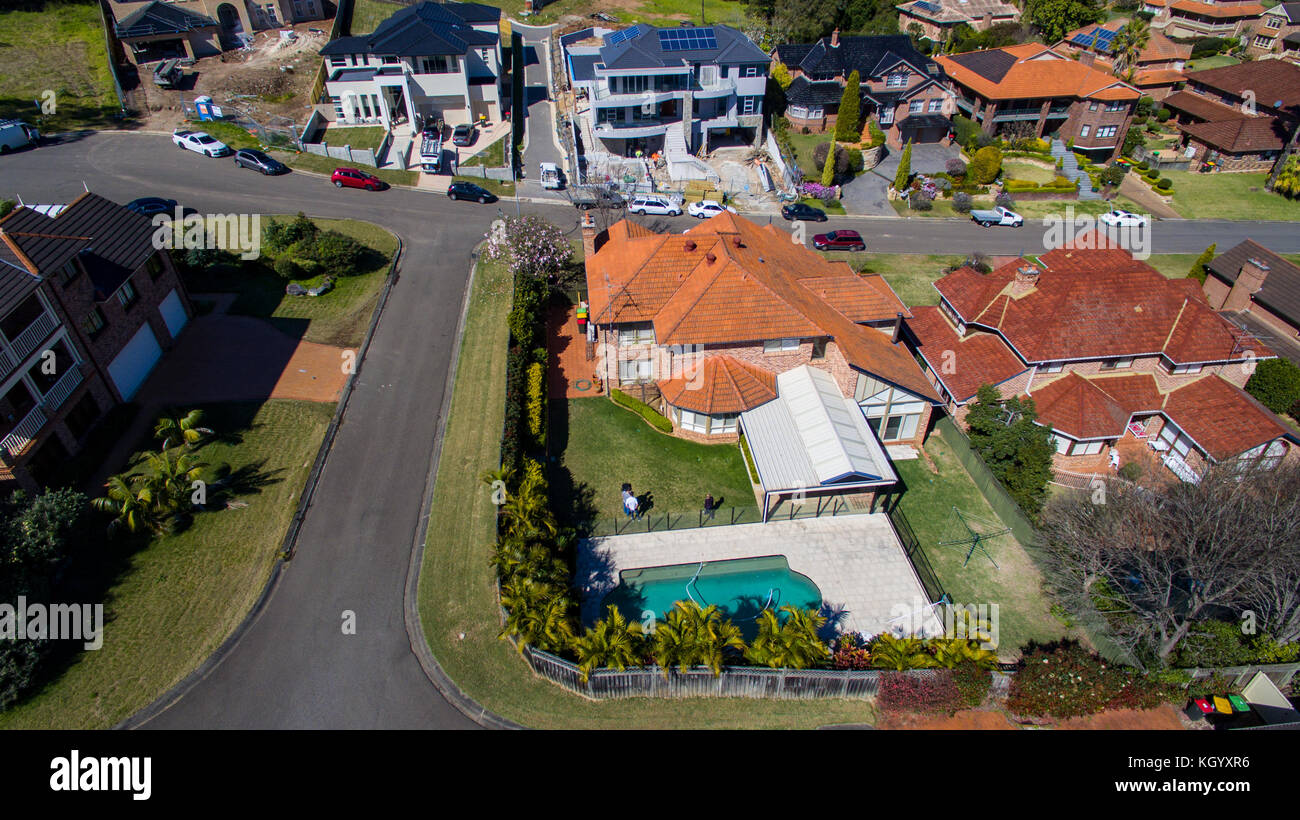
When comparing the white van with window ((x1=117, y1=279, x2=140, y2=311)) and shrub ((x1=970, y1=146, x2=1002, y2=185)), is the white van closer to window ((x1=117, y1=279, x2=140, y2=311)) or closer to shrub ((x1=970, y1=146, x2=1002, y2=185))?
window ((x1=117, y1=279, x2=140, y2=311))

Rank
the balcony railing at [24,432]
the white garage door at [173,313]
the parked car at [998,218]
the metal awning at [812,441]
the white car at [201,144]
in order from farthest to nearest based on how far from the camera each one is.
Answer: the parked car at [998,218], the white car at [201,144], the white garage door at [173,313], the metal awning at [812,441], the balcony railing at [24,432]

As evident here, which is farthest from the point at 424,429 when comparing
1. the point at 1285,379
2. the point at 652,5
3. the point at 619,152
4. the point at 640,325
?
the point at 652,5

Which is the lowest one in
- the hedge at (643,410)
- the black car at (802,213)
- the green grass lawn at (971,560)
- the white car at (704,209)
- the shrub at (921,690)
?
the green grass lawn at (971,560)

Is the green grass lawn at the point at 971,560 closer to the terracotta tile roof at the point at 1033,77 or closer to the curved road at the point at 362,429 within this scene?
the curved road at the point at 362,429

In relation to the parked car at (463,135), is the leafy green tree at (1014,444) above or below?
below

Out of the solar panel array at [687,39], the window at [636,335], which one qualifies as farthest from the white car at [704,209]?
the window at [636,335]

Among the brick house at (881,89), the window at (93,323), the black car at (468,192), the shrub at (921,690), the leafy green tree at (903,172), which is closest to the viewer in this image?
the shrub at (921,690)

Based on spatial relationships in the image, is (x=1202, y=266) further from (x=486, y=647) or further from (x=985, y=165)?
(x=486, y=647)
